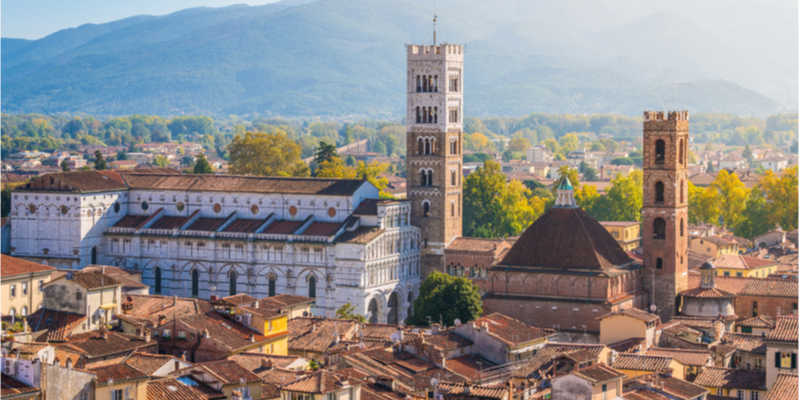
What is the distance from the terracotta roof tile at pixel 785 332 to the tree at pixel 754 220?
72.9 m

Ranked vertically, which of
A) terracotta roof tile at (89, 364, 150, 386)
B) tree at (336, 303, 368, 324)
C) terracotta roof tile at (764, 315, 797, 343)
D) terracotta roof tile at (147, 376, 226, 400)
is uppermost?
terracotta roof tile at (764, 315, 797, 343)

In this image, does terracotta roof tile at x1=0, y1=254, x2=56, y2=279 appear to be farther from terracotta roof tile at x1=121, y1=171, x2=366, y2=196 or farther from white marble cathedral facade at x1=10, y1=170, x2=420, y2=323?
terracotta roof tile at x1=121, y1=171, x2=366, y2=196

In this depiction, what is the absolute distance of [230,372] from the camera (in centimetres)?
4288

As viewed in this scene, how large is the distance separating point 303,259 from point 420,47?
16.6 meters

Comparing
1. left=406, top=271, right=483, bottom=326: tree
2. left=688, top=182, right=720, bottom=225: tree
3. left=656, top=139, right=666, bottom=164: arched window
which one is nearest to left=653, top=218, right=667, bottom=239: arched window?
left=656, top=139, right=666, bottom=164: arched window

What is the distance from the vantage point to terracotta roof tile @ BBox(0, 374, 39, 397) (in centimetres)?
3666

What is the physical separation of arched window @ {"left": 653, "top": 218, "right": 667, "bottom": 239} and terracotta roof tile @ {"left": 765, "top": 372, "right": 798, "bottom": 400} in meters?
29.1

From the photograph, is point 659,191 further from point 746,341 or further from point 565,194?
point 746,341

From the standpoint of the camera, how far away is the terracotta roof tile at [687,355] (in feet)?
174

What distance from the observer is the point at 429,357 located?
5166 centimetres

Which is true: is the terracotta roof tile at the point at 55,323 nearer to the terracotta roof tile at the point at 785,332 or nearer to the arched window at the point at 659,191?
the terracotta roof tile at the point at 785,332

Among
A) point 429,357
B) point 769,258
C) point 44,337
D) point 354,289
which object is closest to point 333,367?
point 429,357

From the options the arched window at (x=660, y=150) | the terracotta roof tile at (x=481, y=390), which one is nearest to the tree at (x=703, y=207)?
the arched window at (x=660, y=150)

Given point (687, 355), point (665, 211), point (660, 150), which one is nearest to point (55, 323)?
point (687, 355)
